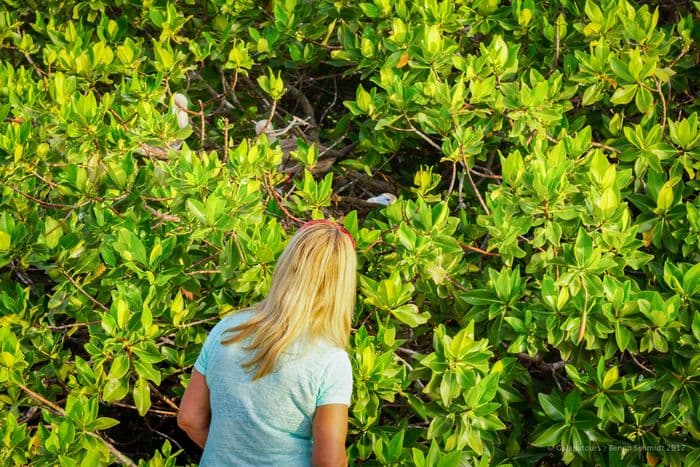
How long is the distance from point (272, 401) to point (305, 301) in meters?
0.30

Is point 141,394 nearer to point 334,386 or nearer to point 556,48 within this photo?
point 334,386

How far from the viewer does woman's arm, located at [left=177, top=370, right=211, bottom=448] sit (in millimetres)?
2639

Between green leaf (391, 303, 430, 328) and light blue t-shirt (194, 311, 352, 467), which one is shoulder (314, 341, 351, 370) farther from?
green leaf (391, 303, 430, 328)

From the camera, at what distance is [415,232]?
3.18 metres

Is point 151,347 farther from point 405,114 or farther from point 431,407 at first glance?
point 405,114

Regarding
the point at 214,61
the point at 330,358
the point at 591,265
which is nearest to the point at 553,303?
the point at 591,265

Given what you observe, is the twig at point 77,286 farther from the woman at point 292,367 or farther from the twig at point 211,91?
the twig at point 211,91

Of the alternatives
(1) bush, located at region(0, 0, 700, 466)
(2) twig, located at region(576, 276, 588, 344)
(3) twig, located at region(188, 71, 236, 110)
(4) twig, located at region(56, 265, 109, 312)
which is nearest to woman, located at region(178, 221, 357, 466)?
(1) bush, located at region(0, 0, 700, 466)

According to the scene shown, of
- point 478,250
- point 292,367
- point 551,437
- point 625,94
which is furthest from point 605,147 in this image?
point 292,367

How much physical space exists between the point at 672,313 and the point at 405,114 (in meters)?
1.39

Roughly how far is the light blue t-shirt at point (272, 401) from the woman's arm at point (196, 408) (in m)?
0.08

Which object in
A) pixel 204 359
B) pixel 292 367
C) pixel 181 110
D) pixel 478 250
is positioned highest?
pixel 292 367

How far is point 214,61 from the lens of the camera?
4.79m

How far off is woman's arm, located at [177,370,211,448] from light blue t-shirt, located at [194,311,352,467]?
8 centimetres
